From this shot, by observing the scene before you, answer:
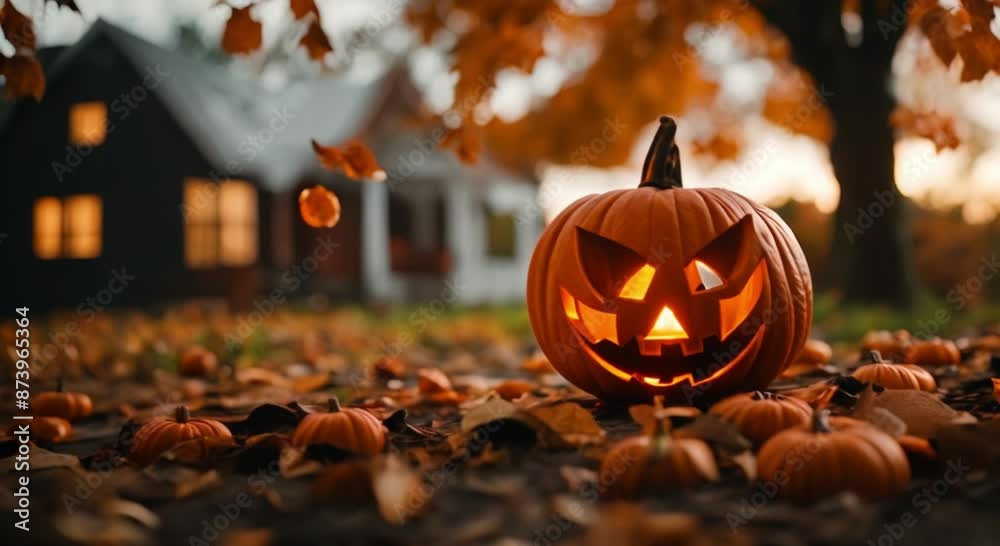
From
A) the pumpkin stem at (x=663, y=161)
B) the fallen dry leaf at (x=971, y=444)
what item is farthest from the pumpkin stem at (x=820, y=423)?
the pumpkin stem at (x=663, y=161)

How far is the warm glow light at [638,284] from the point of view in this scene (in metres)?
2.59

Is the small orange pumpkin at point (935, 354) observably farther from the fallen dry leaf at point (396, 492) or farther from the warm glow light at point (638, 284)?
the fallen dry leaf at point (396, 492)

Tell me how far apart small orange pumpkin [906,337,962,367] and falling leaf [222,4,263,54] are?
2.83 meters

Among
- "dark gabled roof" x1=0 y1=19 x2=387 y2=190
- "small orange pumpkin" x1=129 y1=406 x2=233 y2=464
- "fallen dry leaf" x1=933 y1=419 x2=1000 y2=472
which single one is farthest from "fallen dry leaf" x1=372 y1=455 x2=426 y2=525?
"dark gabled roof" x1=0 y1=19 x2=387 y2=190

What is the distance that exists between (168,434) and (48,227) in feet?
45.3

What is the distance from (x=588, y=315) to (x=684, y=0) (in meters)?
5.43

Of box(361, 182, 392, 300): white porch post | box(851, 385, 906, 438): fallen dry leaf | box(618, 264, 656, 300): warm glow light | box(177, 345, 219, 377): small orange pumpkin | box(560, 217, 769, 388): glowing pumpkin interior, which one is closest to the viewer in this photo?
box(851, 385, 906, 438): fallen dry leaf

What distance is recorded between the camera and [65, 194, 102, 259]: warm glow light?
13.7 metres

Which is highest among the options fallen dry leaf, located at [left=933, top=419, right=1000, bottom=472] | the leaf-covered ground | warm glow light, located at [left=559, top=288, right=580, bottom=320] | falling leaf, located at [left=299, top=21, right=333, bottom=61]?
falling leaf, located at [left=299, top=21, right=333, bottom=61]

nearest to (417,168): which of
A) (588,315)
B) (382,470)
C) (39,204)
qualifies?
(39,204)

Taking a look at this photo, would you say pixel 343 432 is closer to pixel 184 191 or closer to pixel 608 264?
pixel 608 264

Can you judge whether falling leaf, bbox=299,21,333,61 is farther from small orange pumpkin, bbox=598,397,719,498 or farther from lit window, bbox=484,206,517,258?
lit window, bbox=484,206,517,258

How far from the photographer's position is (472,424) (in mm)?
2193

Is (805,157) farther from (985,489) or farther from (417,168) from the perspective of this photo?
(985,489)
